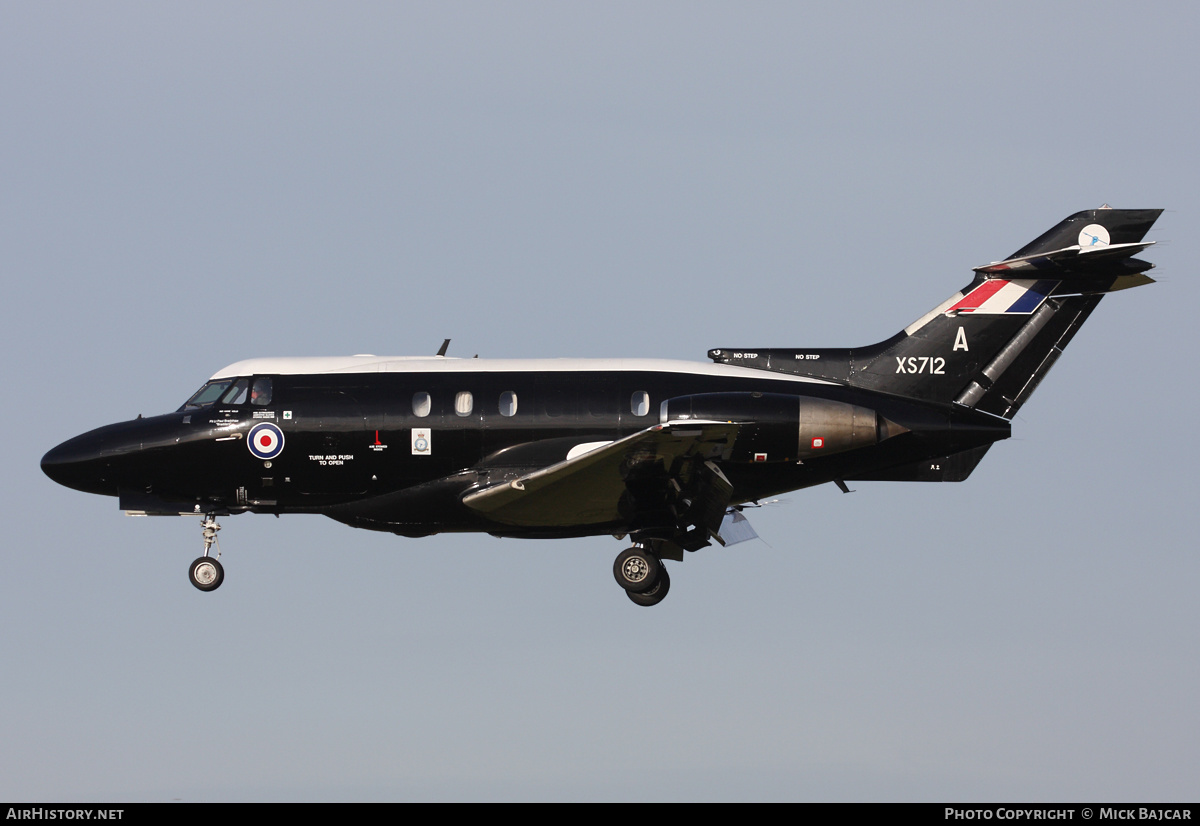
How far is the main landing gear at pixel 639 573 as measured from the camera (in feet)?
97.1

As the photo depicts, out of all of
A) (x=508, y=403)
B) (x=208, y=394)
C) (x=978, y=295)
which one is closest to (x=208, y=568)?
(x=208, y=394)

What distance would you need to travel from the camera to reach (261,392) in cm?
3048

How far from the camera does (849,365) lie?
102 ft

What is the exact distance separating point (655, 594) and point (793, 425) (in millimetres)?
4508

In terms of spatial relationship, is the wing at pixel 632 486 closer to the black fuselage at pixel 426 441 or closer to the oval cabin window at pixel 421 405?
the black fuselage at pixel 426 441

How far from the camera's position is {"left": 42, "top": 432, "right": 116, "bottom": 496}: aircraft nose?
30.7 m

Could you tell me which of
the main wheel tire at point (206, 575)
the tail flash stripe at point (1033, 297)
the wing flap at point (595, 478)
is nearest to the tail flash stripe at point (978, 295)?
the tail flash stripe at point (1033, 297)

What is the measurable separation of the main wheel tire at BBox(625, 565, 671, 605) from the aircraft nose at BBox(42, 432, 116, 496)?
10047mm

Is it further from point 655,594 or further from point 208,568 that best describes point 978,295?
point 208,568

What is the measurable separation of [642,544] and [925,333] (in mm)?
6741

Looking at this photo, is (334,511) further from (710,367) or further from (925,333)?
(925,333)

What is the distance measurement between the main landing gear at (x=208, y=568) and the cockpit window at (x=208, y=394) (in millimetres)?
2121
